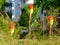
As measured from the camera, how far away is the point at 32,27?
61.8 inches

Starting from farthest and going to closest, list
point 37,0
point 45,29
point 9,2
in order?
1. point 9,2
2. point 37,0
3. point 45,29

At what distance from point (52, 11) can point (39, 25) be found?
114 millimetres

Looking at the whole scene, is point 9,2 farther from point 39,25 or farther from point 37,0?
point 39,25

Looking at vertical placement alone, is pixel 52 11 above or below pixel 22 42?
above

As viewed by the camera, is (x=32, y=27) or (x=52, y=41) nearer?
(x=52, y=41)

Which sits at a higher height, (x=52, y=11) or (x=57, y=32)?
(x=52, y=11)

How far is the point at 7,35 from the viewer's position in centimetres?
147

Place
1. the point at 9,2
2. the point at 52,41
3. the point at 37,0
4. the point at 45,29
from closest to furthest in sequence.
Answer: the point at 52,41
the point at 45,29
the point at 37,0
the point at 9,2

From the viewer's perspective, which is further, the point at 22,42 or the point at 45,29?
the point at 45,29

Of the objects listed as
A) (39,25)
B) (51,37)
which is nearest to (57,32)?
(51,37)

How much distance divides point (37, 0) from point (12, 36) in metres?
10.4

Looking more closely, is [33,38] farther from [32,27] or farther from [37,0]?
[37,0]

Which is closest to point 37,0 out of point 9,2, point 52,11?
point 9,2

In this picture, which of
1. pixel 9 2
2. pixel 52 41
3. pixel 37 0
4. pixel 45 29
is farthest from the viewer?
pixel 9 2
